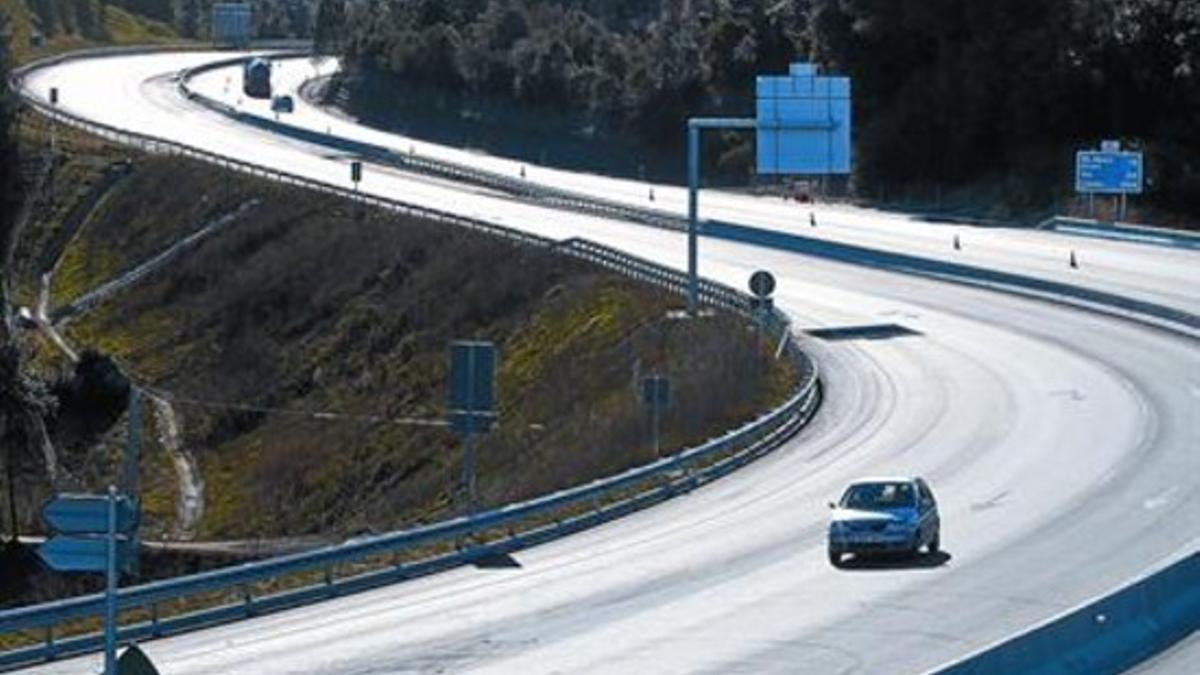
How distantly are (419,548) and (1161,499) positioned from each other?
10.2m

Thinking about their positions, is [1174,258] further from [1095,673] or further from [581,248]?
[1095,673]

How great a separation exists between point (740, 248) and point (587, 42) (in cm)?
4905

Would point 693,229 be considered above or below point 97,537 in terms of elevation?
below

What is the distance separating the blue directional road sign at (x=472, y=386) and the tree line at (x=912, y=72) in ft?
178

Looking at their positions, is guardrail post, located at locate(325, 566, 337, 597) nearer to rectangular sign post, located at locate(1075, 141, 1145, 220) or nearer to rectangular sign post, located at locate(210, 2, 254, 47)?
rectangular sign post, located at locate(1075, 141, 1145, 220)

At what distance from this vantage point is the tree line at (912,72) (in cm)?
9844

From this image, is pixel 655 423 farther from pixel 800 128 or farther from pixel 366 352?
pixel 366 352

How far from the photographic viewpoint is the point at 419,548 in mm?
40562

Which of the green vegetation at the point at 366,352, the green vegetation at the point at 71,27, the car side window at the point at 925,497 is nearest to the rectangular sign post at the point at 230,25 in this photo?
the green vegetation at the point at 71,27

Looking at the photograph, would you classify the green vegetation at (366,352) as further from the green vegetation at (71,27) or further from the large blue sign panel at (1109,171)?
the green vegetation at (71,27)

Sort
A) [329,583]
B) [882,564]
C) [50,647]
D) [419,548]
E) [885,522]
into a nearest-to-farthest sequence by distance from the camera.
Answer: [50,647], [329,583], [885,522], [882,564], [419,548]

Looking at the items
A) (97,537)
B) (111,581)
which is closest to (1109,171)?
(97,537)

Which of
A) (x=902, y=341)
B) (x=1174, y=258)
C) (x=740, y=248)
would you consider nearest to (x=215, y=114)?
(x=740, y=248)

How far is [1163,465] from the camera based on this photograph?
45062 millimetres
